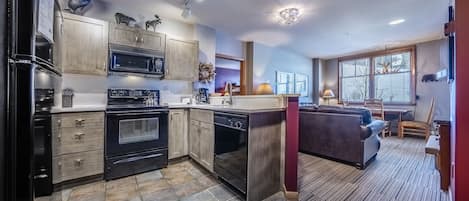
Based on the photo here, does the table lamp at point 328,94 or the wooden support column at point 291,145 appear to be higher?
the table lamp at point 328,94

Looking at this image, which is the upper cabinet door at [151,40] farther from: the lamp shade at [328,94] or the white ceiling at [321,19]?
the lamp shade at [328,94]

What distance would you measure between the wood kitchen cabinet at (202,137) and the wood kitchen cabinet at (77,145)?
1247 mm

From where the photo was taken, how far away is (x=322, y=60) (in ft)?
27.4

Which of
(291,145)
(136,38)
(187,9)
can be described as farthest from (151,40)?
(291,145)

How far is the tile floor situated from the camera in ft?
7.52

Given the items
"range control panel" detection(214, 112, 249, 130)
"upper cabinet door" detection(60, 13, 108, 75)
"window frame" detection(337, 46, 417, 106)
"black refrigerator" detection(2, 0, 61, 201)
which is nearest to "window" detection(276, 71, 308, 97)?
"window frame" detection(337, 46, 417, 106)

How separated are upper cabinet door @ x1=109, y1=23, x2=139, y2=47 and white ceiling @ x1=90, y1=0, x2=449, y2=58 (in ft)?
1.77

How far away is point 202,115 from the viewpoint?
3.10m

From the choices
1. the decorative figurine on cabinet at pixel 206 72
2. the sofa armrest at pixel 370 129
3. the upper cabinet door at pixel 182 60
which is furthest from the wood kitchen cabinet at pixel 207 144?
the sofa armrest at pixel 370 129

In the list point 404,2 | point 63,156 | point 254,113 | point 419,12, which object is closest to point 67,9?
point 63,156

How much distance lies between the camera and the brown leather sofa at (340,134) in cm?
324

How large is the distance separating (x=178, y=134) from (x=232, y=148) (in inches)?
54.5

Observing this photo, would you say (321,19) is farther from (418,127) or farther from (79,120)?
(79,120)

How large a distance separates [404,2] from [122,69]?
15.0ft
